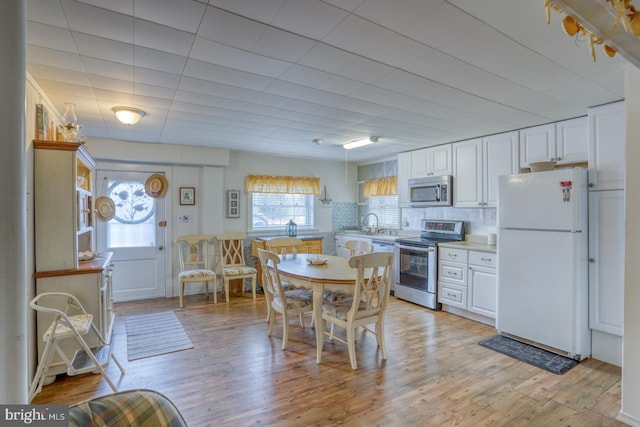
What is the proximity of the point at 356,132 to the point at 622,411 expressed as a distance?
3350 millimetres

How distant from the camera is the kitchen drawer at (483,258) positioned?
367cm

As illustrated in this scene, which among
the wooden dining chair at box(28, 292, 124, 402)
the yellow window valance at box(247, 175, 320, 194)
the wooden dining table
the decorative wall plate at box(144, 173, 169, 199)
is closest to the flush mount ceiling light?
the wooden dining chair at box(28, 292, 124, 402)

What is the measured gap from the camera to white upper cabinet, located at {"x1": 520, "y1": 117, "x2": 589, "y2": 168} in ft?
10.7

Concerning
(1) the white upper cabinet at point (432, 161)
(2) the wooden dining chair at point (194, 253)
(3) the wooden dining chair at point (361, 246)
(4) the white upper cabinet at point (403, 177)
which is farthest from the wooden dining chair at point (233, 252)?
(1) the white upper cabinet at point (432, 161)

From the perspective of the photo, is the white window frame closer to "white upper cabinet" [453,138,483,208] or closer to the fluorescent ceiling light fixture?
the fluorescent ceiling light fixture

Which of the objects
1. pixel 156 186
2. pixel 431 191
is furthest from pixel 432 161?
pixel 156 186

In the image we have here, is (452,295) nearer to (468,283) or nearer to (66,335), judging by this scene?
(468,283)

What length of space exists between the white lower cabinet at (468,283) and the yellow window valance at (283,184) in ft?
9.02

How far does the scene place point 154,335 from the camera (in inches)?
134

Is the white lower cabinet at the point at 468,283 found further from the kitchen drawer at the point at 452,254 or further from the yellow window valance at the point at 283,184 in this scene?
the yellow window valance at the point at 283,184

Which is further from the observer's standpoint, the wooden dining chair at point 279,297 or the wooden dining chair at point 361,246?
the wooden dining chair at point 361,246

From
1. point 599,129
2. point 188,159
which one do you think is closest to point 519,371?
point 599,129

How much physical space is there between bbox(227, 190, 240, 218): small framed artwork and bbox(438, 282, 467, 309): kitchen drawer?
337 cm

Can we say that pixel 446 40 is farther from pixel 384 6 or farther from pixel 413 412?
pixel 413 412
